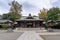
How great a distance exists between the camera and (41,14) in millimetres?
90312

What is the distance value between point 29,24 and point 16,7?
1964cm

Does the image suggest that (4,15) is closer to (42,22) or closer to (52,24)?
(42,22)

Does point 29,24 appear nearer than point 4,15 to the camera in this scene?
Yes

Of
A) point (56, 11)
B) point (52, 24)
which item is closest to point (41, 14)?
point (56, 11)

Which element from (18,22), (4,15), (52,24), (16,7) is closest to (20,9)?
(16,7)

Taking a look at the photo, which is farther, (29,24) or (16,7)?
(16,7)

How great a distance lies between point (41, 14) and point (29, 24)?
1745 cm

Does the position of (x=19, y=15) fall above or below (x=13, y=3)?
below

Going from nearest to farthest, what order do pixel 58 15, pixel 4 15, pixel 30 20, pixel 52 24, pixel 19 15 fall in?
pixel 52 24, pixel 30 20, pixel 58 15, pixel 19 15, pixel 4 15

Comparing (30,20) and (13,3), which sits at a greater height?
(13,3)

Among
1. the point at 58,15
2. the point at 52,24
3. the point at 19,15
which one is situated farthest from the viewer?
the point at 19,15

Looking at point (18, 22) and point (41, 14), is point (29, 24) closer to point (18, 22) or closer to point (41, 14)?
point (18, 22)

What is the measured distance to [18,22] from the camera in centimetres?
7556

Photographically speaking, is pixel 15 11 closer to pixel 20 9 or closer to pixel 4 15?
pixel 20 9
